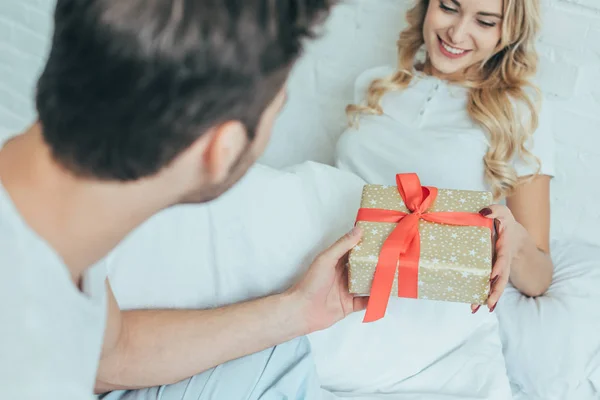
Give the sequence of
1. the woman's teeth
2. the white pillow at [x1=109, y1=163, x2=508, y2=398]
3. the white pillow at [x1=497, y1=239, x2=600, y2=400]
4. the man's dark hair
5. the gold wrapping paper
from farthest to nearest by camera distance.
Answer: the woman's teeth → the white pillow at [x1=497, y1=239, x2=600, y2=400] → the white pillow at [x1=109, y1=163, x2=508, y2=398] → the gold wrapping paper → the man's dark hair

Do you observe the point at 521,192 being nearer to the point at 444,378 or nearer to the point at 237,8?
the point at 444,378

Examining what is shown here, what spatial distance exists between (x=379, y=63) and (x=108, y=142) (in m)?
1.03

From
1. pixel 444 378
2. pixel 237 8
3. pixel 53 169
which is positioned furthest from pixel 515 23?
pixel 53 169

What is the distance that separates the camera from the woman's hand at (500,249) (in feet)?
3.15

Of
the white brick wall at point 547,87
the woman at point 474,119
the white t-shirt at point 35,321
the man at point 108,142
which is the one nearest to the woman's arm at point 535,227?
the woman at point 474,119

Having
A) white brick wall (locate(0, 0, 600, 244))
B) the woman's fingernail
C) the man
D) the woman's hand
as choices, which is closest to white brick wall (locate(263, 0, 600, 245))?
white brick wall (locate(0, 0, 600, 244))

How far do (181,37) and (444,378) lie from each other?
0.78 m

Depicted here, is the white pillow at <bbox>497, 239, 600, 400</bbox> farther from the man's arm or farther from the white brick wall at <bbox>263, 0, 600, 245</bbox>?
the man's arm

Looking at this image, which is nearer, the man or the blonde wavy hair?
the man

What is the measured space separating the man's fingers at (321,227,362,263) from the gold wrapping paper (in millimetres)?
11

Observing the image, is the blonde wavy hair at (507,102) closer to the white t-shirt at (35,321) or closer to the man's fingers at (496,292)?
the man's fingers at (496,292)

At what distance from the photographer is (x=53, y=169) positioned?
0.64 m

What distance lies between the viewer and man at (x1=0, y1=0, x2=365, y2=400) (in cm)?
55

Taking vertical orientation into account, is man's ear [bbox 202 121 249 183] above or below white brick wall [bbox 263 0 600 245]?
above
